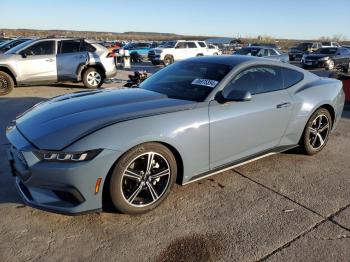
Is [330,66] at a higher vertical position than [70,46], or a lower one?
lower

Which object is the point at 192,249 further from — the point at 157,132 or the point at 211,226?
the point at 157,132

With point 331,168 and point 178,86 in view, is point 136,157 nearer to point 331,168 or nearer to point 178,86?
point 178,86

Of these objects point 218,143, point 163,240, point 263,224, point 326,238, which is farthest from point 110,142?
point 326,238

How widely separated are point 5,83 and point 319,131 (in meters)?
8.82

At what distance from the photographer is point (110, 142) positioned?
302 centimetres

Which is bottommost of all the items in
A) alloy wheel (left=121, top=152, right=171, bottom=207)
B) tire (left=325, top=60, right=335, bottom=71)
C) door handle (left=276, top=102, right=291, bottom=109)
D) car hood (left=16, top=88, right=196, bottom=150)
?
tire (left=325, top=60, right=335, bottom=71)

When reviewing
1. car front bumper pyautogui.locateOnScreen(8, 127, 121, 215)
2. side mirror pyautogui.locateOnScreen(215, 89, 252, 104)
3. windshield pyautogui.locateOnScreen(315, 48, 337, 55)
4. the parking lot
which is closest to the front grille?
car front bumper pyautogui.locateOnScreen(8, 127, 121, 215)

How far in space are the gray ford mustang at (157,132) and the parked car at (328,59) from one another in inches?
740

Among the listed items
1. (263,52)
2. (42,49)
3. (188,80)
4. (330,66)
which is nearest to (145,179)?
(188,80)

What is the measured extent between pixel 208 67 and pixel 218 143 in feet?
3.52

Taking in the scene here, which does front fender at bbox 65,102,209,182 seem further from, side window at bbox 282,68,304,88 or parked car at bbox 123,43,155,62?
parked car at bbox 123,43,155,62

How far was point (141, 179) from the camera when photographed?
10.9 feet

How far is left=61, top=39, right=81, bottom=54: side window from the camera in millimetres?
11062

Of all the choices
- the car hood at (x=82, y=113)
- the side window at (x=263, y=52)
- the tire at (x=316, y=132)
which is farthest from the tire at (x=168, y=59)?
the car hood at (x=82, y=113)
